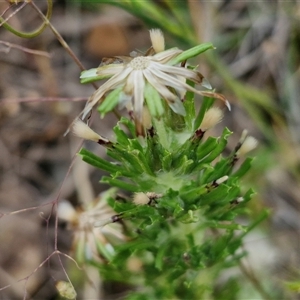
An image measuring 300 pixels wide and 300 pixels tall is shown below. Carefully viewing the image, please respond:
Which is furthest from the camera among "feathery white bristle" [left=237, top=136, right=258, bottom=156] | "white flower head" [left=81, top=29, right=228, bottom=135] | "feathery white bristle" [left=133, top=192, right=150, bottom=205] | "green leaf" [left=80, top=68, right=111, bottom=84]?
"feathery white bristle" [left=237, top=136, right=258, bottom=156]

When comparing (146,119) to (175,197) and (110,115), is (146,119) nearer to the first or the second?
(175,197)

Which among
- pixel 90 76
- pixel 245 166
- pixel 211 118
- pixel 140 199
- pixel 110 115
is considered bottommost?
pixel 140 199

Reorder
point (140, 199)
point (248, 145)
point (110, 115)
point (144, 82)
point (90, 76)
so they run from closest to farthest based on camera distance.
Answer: point (144, 82) < point (90, 76) < point (140, 199) < point (248, 145) < point (110, 115)

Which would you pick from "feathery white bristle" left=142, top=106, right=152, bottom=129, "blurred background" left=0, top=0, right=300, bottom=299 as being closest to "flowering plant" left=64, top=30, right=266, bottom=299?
"feathery white bristle" left=142, top=106, right=152, bottom=129

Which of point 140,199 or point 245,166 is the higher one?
point 245,166

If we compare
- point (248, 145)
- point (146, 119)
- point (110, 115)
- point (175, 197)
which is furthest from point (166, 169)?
point (110, 115)

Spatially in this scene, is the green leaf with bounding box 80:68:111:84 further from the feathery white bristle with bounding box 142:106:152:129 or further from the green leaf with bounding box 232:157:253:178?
the green leaf with bounding box 232:157:253:178

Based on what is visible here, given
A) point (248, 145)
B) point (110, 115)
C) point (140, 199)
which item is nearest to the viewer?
point (140, 199)
